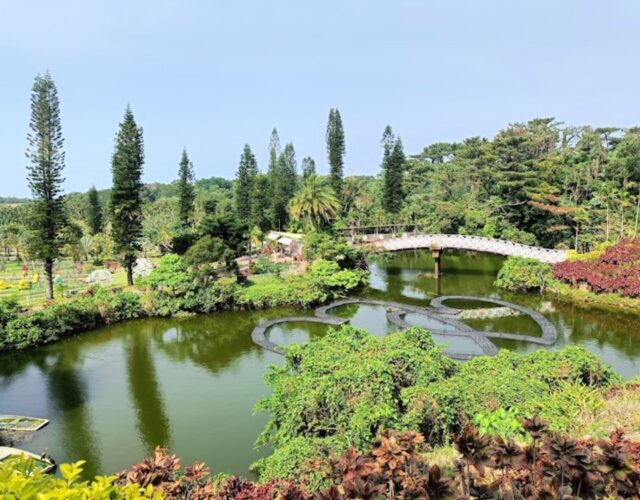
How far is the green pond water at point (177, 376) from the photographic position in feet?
33.0

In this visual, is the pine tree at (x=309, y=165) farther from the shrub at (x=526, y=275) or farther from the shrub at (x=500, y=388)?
the shrub at (x=500, y=388)

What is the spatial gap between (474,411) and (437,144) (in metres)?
60.2

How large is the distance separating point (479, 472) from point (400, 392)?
5031 mm

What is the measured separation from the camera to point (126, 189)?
23750 mm

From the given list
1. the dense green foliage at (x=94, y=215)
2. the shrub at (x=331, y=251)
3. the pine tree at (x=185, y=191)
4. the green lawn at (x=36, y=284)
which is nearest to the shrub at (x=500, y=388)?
the shrub at (x=331, y=251)

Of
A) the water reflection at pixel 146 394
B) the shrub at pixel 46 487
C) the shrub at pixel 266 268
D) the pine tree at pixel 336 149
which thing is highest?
the pine tree at pixel 336 149

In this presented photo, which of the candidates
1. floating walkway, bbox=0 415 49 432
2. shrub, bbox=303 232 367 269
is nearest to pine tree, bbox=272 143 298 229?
shrub, bbox=303 232 367 269

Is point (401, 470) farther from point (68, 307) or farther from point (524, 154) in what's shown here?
point (524, 154)

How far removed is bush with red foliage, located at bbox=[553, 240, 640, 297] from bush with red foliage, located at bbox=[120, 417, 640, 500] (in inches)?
726

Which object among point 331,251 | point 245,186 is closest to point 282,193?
point 245,186

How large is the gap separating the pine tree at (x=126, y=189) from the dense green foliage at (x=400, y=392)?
1639cm

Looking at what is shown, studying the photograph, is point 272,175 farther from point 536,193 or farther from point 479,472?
point 479,472

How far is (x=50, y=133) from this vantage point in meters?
20.7

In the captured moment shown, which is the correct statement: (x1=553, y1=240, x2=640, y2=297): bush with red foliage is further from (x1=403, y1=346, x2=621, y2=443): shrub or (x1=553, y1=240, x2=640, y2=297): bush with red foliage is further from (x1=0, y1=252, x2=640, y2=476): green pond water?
(x1=403, y1=346, x2=621, y2=443): shrub
